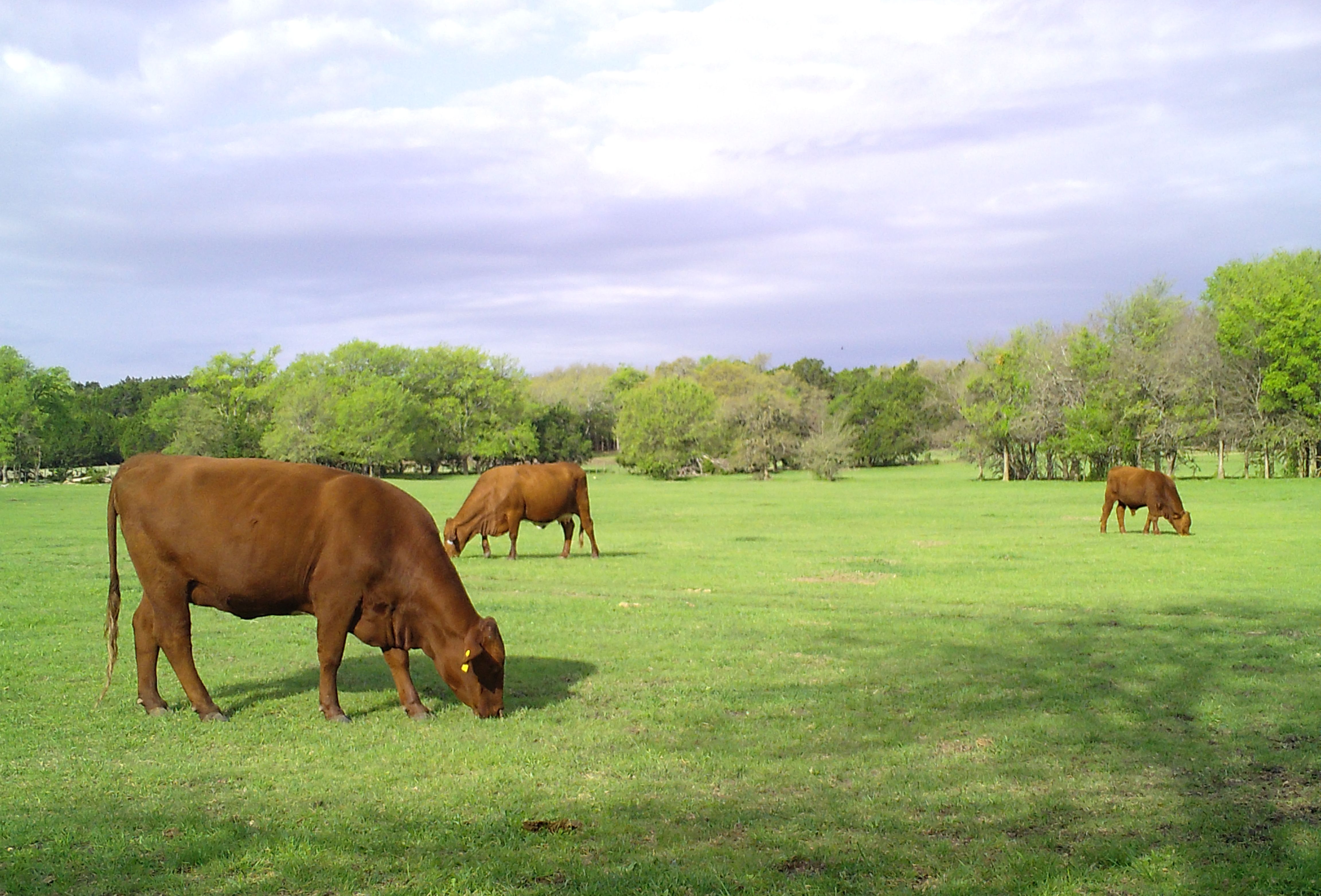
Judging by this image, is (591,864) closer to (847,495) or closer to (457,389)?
(847,495)

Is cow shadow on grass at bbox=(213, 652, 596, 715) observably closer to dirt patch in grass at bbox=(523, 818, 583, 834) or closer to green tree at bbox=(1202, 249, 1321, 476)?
dirt patch in grass at bbox=(523, 818, 583, 834)

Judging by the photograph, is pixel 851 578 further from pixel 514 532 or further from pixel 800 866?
pixel 800 866

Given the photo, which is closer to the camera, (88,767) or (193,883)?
(193,883)

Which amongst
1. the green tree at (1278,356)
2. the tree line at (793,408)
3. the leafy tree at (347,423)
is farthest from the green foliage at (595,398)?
the green tree at (1278,356)

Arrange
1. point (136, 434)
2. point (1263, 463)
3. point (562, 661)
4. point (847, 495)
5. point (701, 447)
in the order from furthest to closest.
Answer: point (136, 434), point (701, 447), point (1263, 463), point (847, 495), point (562, 661)

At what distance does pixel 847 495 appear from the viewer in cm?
5231

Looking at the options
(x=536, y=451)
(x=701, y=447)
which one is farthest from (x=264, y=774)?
(x=536, y=451)

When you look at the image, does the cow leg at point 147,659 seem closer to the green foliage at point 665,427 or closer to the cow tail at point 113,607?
the cow tail at point 113,607

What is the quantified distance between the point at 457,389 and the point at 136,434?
2955 centimetres

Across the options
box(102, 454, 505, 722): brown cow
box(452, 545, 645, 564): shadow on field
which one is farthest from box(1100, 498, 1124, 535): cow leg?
box(102, 454, 505, 722): brown cow

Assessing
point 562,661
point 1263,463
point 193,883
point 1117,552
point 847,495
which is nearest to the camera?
point 193,883

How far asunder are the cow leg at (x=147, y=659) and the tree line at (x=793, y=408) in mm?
60472

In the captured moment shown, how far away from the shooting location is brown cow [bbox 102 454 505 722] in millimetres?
8578

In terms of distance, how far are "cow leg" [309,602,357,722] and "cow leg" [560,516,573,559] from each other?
14.5 metres
